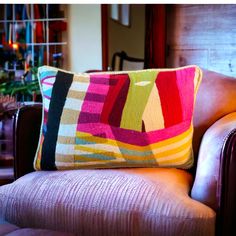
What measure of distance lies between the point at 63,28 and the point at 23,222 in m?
1.85

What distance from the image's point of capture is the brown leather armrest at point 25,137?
1468 mm

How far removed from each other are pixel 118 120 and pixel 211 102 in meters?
0.40

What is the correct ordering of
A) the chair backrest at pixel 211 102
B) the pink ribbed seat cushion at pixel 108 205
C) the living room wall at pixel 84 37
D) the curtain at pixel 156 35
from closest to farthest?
the pink ribbed seat cushion at pixel 108 205, the chair backrest at pixel 211 102, the living room wall at pixel 84 37, the curtain at pixel 156 35

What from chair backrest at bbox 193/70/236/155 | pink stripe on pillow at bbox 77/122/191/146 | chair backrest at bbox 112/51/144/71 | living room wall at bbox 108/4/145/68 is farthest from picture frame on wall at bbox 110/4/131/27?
pink stripe on pillow at bbox 77/122/191/146

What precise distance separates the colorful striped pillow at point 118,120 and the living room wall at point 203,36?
113 centimetres

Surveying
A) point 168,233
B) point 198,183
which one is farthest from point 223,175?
point 168,233

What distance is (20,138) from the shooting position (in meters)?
1.47

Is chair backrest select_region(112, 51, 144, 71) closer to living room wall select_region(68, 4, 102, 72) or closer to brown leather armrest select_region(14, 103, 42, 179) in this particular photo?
living room wall select_region(68, 4, 102, 72)

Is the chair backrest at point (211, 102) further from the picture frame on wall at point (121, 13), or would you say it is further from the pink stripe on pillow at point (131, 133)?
the picture frame on wall at point (121, 13)

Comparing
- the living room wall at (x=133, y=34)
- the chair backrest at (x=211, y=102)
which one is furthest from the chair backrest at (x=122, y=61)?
the chair backrest at (x=211, y=102)

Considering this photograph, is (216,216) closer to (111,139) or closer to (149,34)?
(111,139)

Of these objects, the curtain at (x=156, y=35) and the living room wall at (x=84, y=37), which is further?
the curtain at (x=156, y=35)

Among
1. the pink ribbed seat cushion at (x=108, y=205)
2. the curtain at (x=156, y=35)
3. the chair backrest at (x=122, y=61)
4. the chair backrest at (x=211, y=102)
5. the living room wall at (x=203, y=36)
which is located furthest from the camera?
the chair backrest at (x=122, y=61)

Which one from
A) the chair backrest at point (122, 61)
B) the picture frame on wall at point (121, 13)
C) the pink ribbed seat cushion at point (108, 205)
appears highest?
the picture frame on wall at point (121, 13)
